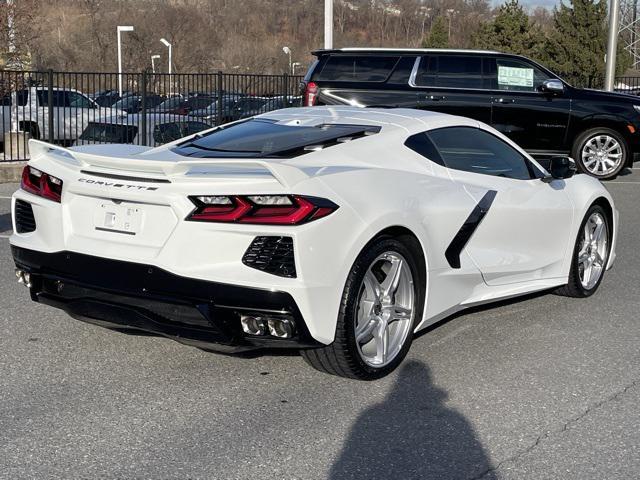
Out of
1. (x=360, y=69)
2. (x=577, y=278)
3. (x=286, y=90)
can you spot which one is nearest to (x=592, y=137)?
(x=360, y=69)

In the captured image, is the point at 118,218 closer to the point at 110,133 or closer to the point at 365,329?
the point at 365,329

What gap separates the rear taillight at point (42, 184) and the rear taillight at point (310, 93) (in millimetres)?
8964

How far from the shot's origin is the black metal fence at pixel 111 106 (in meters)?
15.7

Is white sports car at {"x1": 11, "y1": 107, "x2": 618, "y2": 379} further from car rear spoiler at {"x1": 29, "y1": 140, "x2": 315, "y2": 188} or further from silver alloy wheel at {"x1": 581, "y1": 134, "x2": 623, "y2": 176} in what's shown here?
silver alloy wheel at {"x1": 581, "y1": 134, "x2": 623, "y2": 176}

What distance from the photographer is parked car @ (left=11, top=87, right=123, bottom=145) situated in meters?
15.7

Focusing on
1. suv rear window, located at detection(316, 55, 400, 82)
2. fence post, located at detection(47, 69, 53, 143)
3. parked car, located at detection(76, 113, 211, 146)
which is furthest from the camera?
Answer: parked car, located at detection(76, 113, 211, 146)

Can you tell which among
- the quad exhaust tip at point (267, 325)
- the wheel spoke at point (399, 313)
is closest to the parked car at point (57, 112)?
the wheel spoke at point (399, 313)

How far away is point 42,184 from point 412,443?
2411mm

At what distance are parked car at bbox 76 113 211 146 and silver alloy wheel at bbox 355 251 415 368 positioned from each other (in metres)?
11.9

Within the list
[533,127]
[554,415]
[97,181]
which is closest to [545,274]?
[554,415]

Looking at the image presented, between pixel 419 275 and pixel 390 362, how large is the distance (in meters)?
0.51

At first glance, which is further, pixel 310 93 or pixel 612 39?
pixel 612 39

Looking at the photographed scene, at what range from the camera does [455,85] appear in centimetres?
1398

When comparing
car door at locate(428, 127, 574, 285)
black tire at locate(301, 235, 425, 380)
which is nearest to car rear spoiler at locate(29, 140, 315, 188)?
black tire at locate(301, 235, 425, 380)
